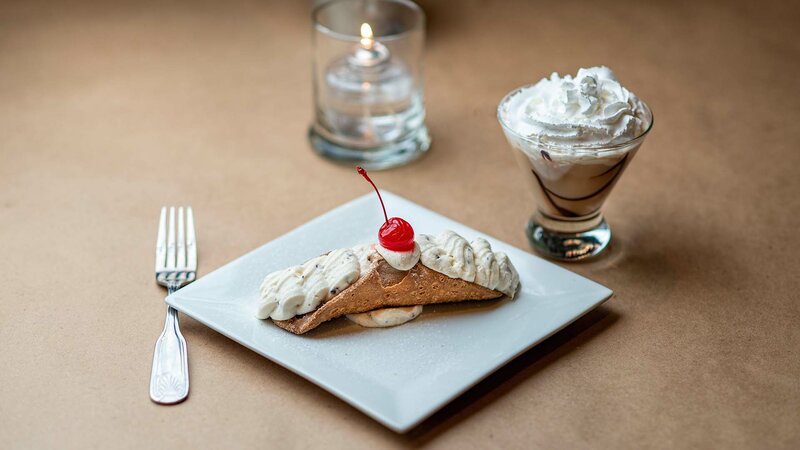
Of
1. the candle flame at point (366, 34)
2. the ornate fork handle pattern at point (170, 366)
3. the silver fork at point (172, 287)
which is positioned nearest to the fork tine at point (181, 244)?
the silver fork at point (172, 287)

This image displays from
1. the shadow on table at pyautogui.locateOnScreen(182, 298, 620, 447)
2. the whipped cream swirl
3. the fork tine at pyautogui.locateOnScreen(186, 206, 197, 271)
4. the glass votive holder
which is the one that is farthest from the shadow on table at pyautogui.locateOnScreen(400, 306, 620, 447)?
the glass votive holder

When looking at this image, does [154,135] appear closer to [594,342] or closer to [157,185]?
[157,185]

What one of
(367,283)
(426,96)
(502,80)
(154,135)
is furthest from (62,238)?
(502,80)

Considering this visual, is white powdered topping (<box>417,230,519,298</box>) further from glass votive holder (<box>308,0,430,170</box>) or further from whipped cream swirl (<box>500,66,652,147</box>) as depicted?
glass votive holder (<box>308,0,430,170</box>)

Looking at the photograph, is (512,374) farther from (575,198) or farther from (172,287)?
(172,287)

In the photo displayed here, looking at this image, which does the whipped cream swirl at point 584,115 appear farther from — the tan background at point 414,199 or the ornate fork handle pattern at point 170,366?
the ornate fork handle pattern at point 170,366

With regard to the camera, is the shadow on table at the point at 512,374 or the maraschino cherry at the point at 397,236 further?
the maraschino cherry at the point at 397,236
